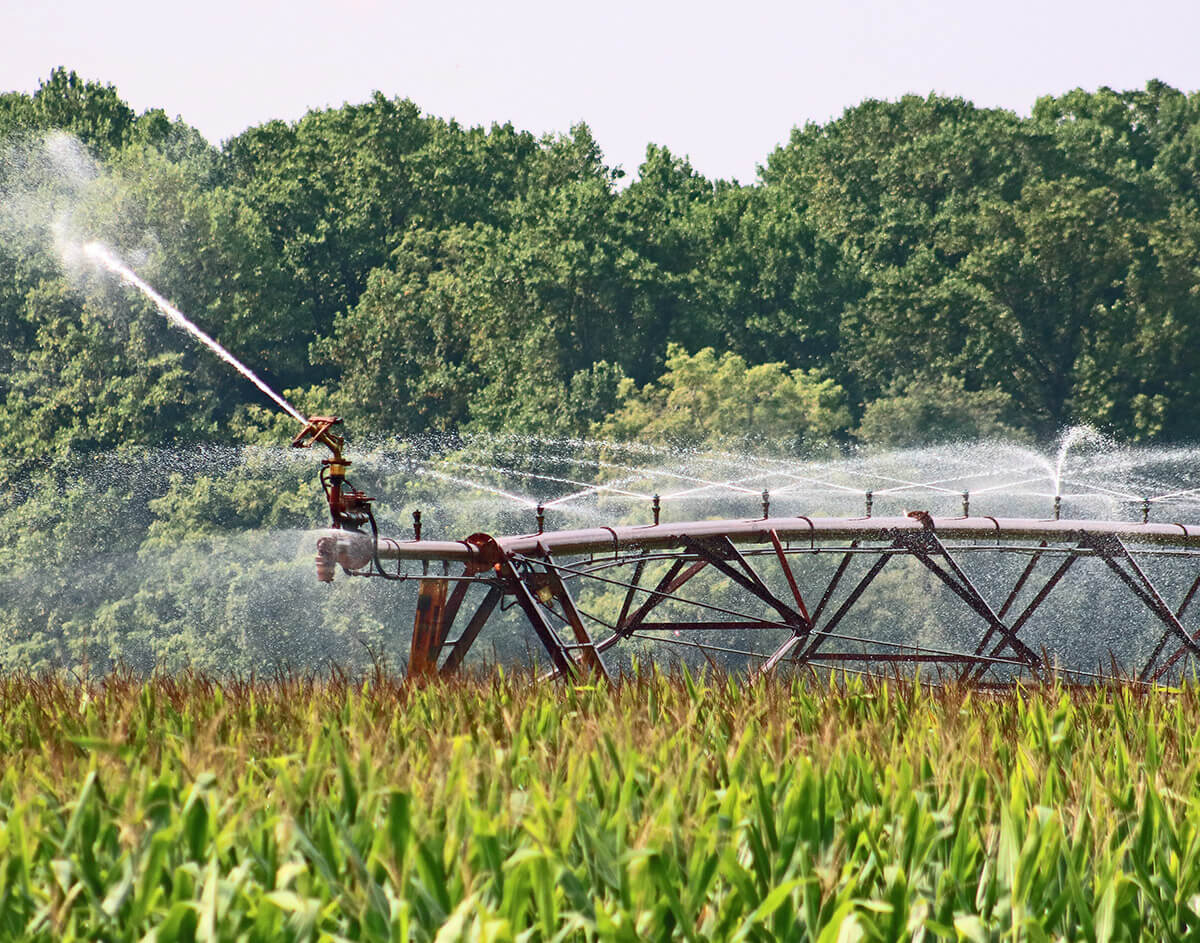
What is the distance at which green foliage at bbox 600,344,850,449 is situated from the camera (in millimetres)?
50000

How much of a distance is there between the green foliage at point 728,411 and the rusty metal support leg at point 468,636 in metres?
34.4

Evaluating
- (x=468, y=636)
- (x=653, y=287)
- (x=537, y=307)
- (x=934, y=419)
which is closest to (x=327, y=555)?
(x=468, y=636)

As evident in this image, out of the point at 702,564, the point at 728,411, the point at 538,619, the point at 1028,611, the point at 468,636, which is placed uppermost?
the point at 728,411

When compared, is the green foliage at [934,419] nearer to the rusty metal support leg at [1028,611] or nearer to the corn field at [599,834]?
the rusty metal support leg at [1028,611]

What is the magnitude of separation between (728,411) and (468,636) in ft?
117

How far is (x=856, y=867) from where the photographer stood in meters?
6.21

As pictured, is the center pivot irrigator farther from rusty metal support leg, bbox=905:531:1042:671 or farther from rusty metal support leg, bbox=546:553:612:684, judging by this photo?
rusty metal support leg, bbox=546:553:612:684

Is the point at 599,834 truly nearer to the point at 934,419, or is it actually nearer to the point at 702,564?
the point at 702,564

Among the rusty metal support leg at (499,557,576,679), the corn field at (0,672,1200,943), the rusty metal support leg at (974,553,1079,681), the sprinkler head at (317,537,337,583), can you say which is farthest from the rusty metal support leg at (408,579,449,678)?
the corn field at (0,672,1200,943)

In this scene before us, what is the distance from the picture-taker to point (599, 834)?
19.7ft

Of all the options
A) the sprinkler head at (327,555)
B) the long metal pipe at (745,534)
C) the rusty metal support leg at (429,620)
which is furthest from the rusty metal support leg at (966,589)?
the sprinkler head at (327,555)

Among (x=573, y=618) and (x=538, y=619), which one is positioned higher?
(x=538, y=619)

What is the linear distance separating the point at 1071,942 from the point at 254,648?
4280cm

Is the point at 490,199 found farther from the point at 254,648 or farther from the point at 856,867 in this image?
the point at 856,867
